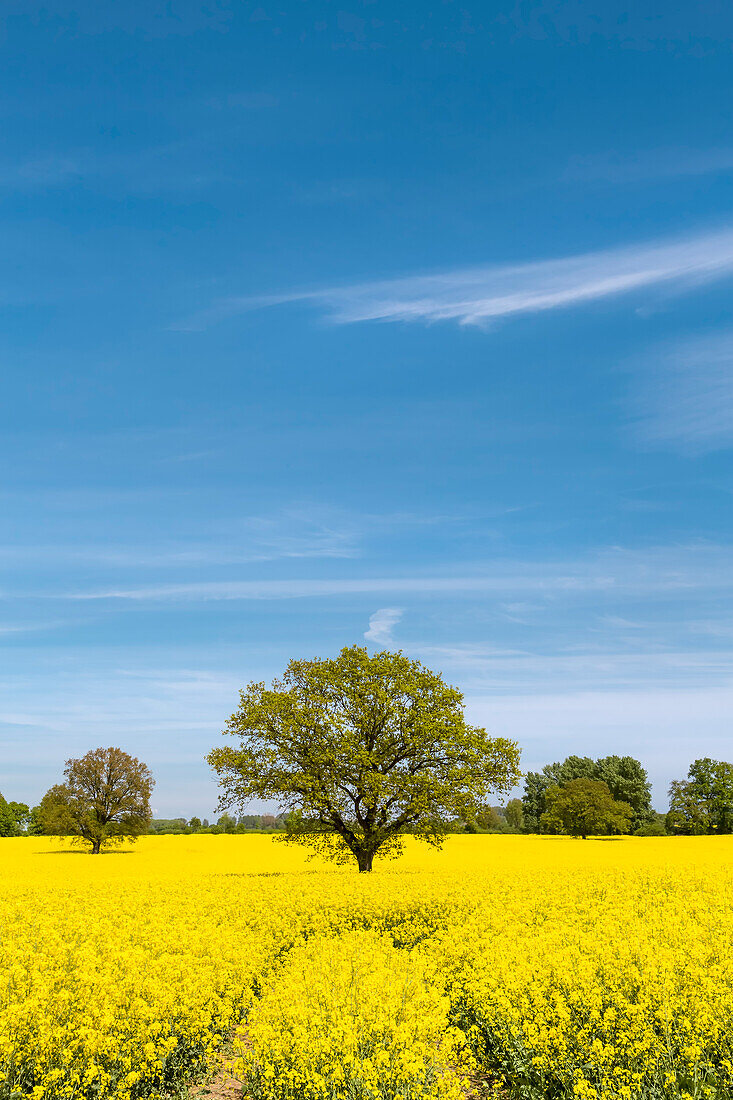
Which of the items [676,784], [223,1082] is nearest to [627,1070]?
[223,1082]

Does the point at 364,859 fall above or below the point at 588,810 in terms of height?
above

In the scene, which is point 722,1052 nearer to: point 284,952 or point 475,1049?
point 475,1049

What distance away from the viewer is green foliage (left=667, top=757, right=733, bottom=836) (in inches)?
3221

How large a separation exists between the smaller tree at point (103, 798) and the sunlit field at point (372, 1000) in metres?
41.0

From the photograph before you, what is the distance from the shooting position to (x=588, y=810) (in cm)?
7838

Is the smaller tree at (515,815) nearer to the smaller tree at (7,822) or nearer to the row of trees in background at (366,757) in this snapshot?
the smaller tree at (7,822)

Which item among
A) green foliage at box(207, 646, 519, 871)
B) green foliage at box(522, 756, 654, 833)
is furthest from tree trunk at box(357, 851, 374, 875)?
green foliage at box(522, 756, 654, 833)

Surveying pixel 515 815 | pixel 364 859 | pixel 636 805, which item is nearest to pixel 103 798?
pixel 364 859

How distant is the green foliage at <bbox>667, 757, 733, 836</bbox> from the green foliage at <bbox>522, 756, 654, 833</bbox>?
795 centimetres

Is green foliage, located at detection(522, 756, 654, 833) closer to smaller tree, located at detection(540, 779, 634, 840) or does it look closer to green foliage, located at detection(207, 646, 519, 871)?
smaller tree, located at detection(540, 779, 634, 840)

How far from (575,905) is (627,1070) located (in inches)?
406

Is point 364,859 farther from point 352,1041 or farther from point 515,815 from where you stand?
point 515,815

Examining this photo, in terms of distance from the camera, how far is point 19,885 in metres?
30.1

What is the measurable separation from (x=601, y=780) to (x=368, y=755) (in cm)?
7230
